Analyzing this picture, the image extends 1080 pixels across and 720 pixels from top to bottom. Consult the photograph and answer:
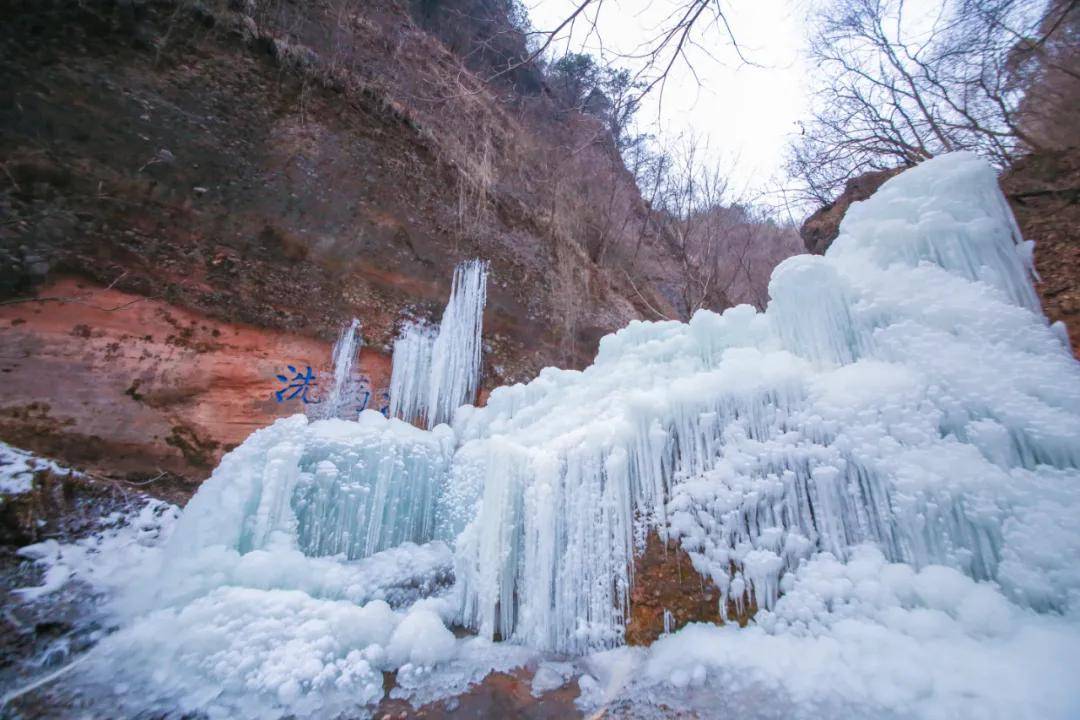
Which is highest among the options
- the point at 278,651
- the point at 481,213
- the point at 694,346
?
the point at 481,213

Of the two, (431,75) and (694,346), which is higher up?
(431,75)

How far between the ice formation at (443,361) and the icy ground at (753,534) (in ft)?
9.15

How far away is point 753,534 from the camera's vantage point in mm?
2500

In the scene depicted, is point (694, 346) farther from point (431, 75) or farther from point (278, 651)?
point (431, 75)

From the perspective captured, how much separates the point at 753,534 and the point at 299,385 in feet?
17.4

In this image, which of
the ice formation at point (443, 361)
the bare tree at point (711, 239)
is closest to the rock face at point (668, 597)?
the ice formation at point (443, 361)

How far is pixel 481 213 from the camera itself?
840cm

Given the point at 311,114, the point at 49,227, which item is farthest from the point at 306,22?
the point at 49,227

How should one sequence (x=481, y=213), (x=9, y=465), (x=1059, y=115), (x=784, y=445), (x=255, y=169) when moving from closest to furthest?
(x=784, y=445)
(x=9, y=465)
(x=1059, y=115)
(x=255, y=169)
(x=481, y=213)

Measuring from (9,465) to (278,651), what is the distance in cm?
233

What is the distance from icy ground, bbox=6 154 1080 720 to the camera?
1.91 m

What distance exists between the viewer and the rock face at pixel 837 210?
559 centimetres

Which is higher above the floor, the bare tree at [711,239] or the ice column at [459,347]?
the bare tree at [711,239]

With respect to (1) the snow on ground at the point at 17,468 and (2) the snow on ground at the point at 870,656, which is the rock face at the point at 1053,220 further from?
(1) the snow on ground at the point at 17,468
